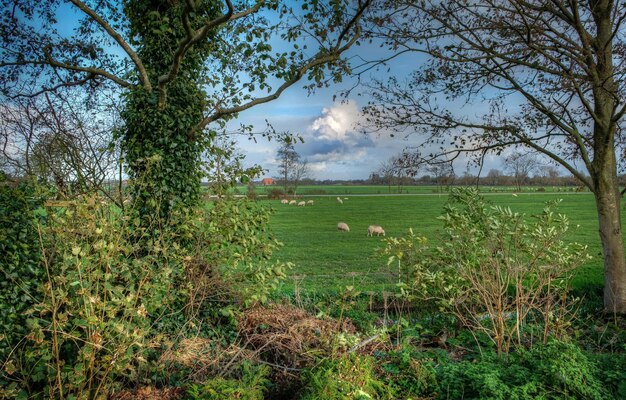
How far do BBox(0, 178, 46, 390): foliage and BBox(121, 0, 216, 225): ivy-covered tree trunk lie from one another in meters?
1.89

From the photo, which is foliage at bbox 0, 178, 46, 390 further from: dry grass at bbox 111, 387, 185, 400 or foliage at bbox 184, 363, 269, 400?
foliage at bbox 184, 363, 269, 400

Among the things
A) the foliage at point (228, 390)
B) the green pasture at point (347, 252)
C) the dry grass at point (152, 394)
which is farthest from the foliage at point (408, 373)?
the dry grass at point (152, 394)

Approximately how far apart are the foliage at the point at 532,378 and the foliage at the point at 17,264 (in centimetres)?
380

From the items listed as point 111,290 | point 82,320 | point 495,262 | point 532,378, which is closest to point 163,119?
point 111,290

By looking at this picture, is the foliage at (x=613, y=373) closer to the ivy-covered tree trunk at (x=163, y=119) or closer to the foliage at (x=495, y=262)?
the foliage at (x=495, y=262)

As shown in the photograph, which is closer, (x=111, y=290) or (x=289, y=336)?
(x=111, y=290)

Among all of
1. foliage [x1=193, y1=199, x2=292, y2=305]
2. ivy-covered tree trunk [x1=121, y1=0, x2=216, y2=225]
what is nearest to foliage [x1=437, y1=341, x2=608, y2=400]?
foliage [x1=193, y1=199, x2=292, y2=305]

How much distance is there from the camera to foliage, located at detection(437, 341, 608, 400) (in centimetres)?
371

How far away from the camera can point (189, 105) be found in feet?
24.3

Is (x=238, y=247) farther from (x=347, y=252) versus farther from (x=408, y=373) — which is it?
(x=347, y=252)

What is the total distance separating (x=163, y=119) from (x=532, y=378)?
5.82 m

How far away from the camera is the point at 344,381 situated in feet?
11.8

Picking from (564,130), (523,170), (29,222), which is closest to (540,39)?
(564,130)

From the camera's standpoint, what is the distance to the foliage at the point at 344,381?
11.4ft
